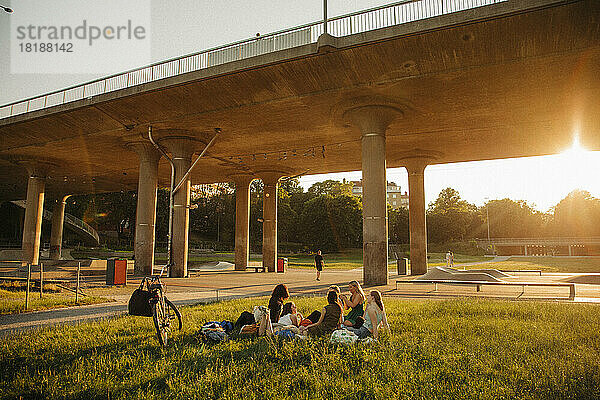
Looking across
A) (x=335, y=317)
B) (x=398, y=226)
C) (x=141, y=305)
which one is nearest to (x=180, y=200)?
(x=141, y=305)

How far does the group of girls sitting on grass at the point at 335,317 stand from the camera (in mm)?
7961

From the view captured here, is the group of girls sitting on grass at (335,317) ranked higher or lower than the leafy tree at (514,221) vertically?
lower

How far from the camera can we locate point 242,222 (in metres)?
36.8

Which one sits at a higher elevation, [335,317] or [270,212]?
[270,212]

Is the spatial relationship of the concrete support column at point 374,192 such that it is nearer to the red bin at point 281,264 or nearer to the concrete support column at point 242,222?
the red bin at point 281,264

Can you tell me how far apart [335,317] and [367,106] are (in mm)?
13791

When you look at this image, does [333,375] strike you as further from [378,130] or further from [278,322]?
[378,130]

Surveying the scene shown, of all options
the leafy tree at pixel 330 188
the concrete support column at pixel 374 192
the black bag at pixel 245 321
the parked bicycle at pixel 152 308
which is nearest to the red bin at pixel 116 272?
the concrete support column at pixel 374 192

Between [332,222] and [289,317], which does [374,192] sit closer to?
[289,317]

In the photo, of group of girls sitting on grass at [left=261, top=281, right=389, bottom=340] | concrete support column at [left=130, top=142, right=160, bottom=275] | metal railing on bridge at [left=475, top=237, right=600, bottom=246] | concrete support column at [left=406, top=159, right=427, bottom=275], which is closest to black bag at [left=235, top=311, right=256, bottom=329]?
group of girls sitting on grass at [left=261, top=281, right=389, bottom=340]

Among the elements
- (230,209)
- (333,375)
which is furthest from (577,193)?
(333,375)

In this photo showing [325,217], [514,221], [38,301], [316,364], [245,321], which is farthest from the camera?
[514,221]

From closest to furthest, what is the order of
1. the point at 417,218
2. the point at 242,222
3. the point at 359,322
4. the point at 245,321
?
the point at 359,322 → the point at 245,321 → the point at 417,218 → the point at 242,222

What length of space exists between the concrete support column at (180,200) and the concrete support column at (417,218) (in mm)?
14649
